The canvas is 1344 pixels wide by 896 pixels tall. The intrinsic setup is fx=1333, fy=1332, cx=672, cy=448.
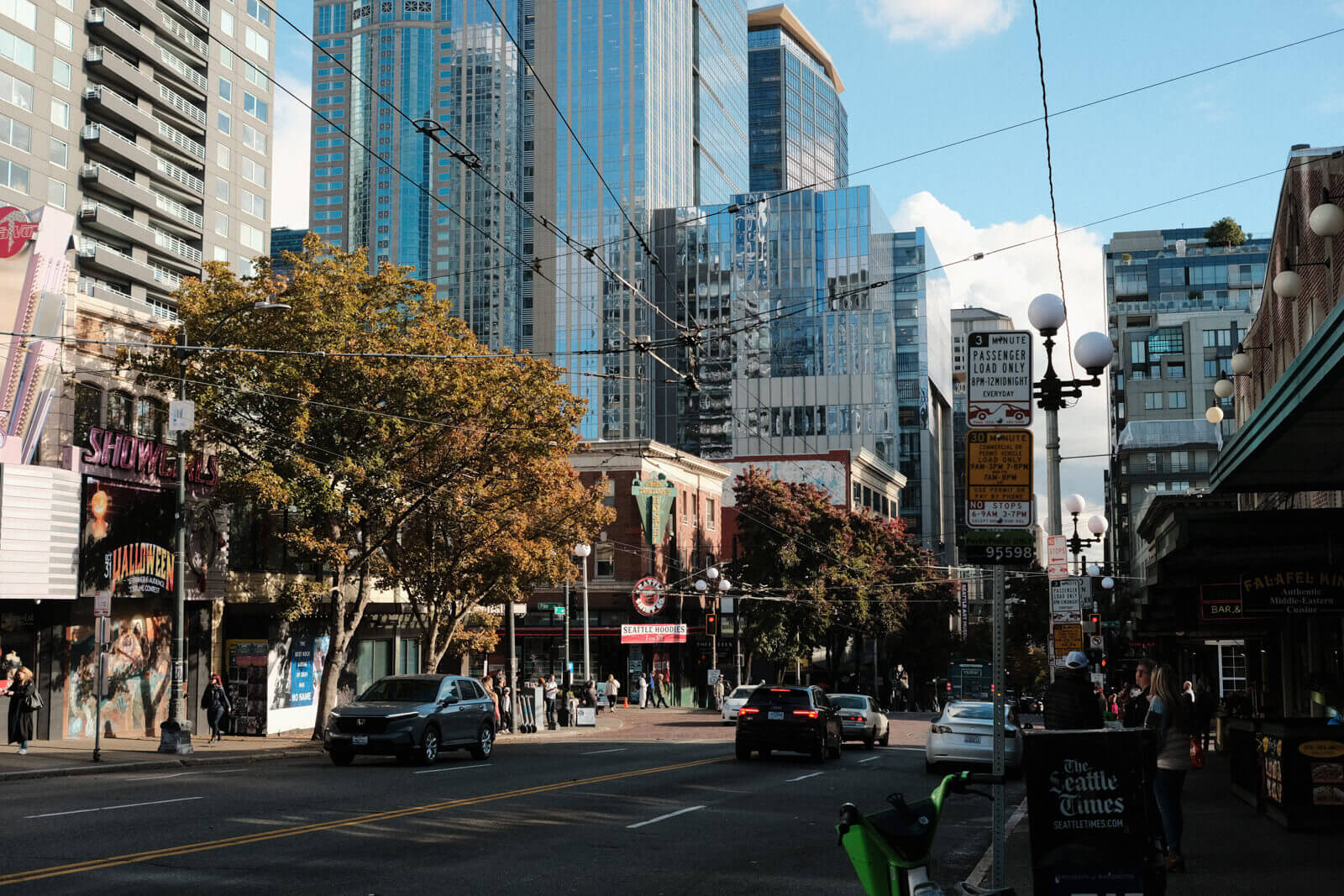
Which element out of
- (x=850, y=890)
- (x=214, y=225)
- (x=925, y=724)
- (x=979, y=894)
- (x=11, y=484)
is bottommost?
(x=925, y=724)

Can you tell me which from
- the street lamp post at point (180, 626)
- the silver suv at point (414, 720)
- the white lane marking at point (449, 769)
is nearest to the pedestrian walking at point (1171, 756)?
the white lane marking at point (449, 769)

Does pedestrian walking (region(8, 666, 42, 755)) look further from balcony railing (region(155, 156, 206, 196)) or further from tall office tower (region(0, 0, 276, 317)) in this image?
balcony railing (region(155, 156, 206, 196))

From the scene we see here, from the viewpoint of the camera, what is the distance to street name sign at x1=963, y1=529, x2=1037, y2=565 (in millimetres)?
8383

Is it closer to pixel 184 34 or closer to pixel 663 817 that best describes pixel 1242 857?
pixel 663 817

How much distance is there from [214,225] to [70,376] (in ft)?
216

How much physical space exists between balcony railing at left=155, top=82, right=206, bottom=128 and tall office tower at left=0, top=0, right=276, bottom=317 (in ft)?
0.33

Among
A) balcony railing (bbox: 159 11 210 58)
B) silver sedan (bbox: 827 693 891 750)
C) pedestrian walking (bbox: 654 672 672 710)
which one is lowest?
pedestrian walking (bbox: 654 672 672 710)

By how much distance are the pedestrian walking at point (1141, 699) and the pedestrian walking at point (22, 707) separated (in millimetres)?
20625

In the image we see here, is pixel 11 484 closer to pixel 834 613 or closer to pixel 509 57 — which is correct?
pixel 834 613

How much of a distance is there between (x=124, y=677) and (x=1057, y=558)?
22.7 metres

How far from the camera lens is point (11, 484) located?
27.7 metres

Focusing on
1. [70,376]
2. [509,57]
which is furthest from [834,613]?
[509,57]

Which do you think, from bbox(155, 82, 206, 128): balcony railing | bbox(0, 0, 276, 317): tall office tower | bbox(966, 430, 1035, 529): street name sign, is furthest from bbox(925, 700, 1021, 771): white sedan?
bbox(155, 82, 206, 128): balcony railing

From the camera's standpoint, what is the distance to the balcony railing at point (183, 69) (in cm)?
8619
